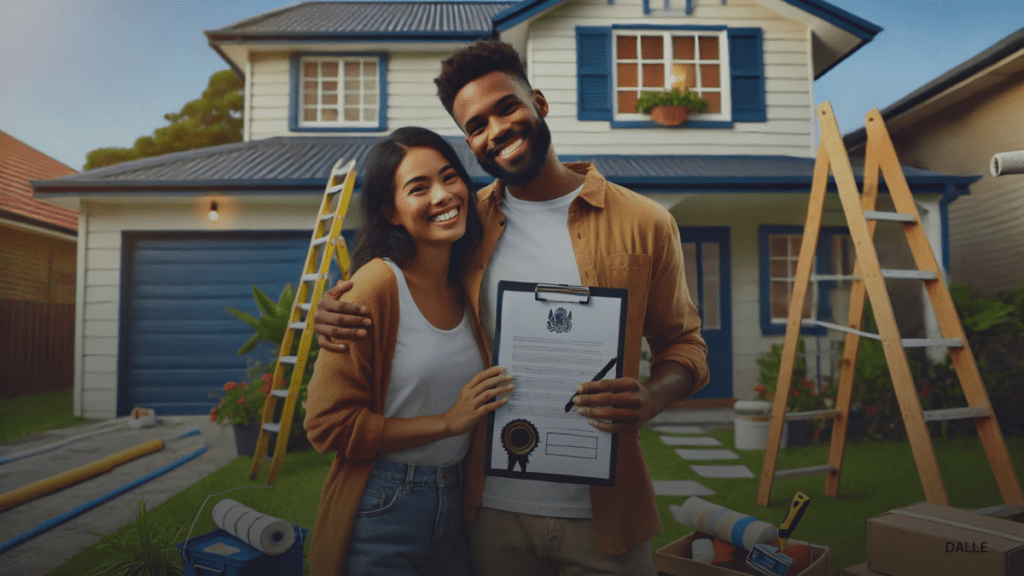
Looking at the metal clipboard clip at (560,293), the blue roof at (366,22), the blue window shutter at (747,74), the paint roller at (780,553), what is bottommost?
the paint roller at (780,553)

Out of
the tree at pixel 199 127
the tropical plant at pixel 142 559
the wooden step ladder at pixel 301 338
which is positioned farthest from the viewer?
the tree at pixel 199 127

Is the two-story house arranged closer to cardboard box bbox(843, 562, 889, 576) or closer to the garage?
the garage

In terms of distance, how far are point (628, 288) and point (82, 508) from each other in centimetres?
360

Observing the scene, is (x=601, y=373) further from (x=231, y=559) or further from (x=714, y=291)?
(x=714, y=291)

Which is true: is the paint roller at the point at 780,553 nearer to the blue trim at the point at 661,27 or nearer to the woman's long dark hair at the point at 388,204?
the woman's long dark hair at the point at 388,204

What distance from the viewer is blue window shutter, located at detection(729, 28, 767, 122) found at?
623cm

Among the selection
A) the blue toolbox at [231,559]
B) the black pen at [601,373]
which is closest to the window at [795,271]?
the blue toolbox at [231,559]

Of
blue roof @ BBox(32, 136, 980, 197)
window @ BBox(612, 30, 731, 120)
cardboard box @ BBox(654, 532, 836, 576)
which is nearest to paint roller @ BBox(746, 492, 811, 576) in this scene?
cardboard box @ BBox(654, 532, 836, 576)

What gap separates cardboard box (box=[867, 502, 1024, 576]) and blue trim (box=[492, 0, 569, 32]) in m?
5.68

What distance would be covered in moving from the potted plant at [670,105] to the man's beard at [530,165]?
5.20 m

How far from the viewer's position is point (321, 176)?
520 centimetres

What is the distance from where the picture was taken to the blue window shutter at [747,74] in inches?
245

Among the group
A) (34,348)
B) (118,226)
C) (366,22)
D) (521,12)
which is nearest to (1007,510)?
(521,12)

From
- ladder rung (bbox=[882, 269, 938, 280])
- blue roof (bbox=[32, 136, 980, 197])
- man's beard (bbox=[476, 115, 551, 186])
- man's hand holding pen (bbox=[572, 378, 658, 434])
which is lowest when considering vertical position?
man's hand holding pen (bbox=[572, 378, 658, 434])
